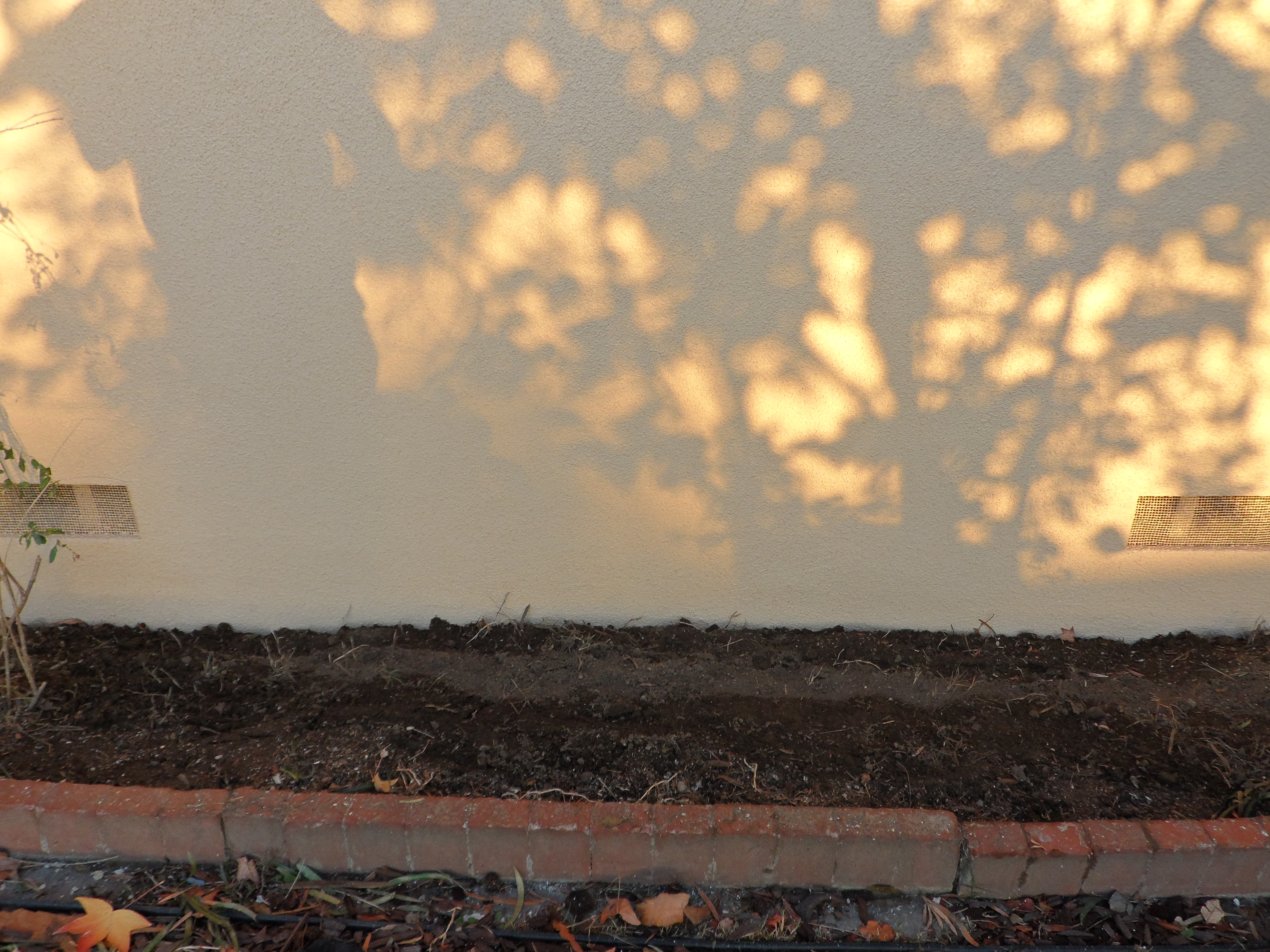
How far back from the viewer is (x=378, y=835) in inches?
90.2

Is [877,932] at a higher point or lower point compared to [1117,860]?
lower

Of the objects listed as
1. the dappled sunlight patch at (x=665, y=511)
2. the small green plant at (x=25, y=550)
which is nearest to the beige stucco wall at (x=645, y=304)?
the dappled sunlight patch at (x=665, y=511)

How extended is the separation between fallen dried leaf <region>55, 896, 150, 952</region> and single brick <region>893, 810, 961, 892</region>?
2.26m

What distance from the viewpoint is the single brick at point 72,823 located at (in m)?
2.34

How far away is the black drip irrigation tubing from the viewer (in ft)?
6.91

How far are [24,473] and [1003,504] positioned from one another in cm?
426

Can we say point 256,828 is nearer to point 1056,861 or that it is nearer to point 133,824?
point 133,824

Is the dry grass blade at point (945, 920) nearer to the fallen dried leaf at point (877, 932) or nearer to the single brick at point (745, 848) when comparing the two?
the fallen dried leaf at point (877, 932)

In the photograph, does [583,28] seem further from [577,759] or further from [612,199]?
[577,759]

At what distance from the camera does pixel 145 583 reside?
11.2 ft

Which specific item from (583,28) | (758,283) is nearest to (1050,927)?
(758,283)

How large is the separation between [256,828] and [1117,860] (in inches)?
104

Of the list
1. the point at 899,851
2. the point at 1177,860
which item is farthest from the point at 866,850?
the point at 1177,860

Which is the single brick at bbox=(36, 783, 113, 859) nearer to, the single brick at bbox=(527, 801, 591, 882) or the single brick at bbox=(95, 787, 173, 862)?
the single brick at bbox=(95, 787, 173, 862)
